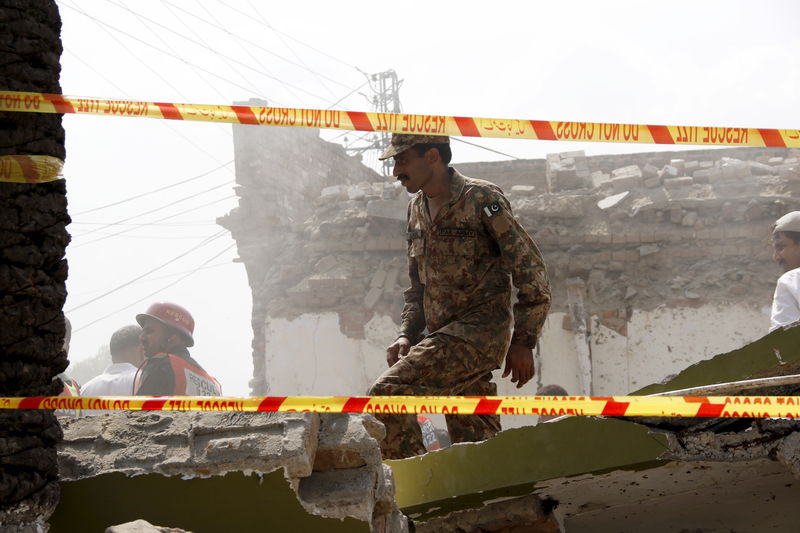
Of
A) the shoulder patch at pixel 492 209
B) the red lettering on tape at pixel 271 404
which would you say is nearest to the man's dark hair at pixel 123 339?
the shoulder patch at pixel 492 209

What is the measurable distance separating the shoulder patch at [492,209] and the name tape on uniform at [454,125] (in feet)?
4.20

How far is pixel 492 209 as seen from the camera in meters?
4.26

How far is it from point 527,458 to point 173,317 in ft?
10.7

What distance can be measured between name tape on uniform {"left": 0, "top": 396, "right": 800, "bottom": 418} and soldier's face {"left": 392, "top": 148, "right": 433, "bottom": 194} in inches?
73.5

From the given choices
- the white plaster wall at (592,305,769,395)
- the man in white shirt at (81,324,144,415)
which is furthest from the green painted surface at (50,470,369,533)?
the white plaster wall at (592,305,769,395)

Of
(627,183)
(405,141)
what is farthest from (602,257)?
(405,141)

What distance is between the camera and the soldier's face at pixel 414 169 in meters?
4.39

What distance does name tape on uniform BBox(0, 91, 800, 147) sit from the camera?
9.44 ft

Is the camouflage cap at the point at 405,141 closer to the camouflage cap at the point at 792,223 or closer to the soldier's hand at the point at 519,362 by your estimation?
the soldier's hand at the point at 519,362

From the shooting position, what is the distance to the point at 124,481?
2682 millimetres

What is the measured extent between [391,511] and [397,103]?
2411 cm

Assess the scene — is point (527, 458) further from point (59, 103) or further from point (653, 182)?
point (653, 182)

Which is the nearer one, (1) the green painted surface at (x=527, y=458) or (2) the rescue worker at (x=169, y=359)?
(1) the green painted surface at (x=527, y=458)

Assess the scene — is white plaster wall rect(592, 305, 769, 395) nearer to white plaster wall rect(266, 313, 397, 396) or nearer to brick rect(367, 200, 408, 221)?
white plaster wall rect(266, 313, 397, 396)
